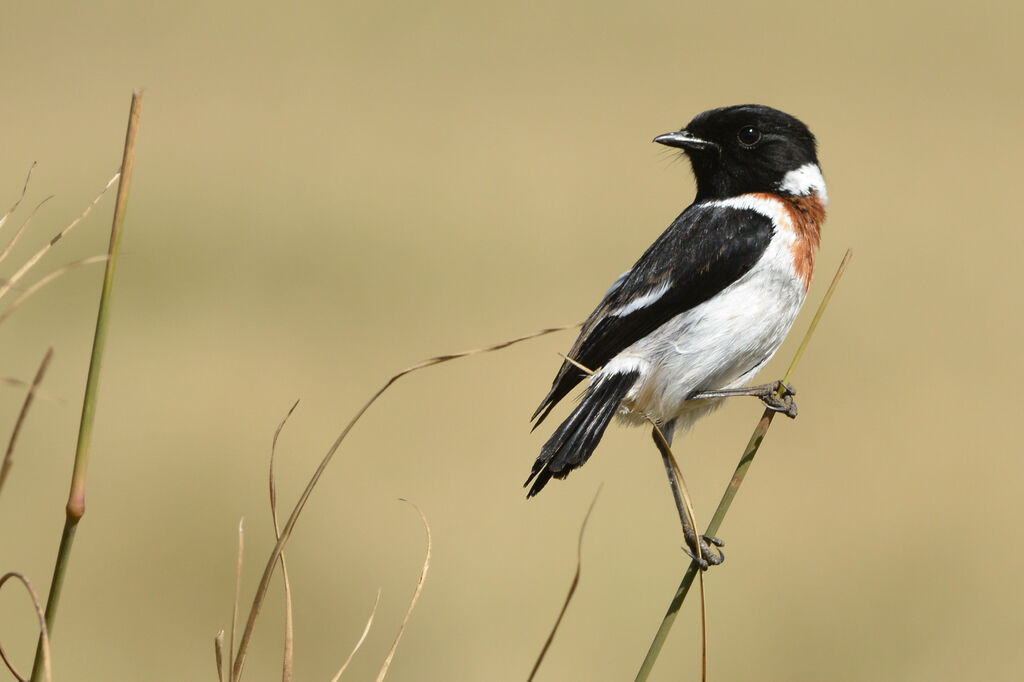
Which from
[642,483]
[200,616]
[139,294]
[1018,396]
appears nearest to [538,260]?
[642,483]

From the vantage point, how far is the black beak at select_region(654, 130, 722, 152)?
3.16 metres

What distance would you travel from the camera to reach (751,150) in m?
3.20

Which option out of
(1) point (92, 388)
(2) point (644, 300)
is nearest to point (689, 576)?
(1) point (92, 388)

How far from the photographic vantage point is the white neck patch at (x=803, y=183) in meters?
3.18

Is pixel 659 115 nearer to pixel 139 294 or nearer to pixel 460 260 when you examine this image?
pixel 460 260

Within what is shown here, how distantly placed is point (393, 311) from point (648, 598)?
3.34m

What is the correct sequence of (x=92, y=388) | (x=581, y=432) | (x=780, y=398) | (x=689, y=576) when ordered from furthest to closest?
(x=581, y=432) → (x=780, y=398) → (x=689, y=576) → (x=92, y=388)

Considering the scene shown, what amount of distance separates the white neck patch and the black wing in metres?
0.25

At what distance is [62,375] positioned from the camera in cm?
757

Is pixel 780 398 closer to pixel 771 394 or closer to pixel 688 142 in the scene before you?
pixel 771 394

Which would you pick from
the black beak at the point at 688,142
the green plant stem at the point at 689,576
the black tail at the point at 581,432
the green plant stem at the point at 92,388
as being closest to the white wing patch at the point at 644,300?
the black tail at the point at 581,432

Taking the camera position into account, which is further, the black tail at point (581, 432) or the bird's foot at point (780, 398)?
the black tail at point (581, 432)

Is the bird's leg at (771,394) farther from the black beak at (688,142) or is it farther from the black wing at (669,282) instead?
the black beak at (688,142)

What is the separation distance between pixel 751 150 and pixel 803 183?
0.17m
